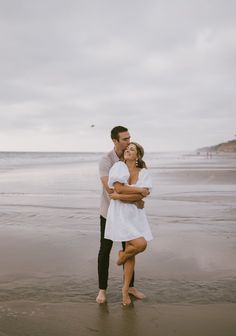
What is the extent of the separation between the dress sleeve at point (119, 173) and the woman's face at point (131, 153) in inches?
4.7

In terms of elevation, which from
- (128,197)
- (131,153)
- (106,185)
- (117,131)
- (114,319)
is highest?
(117,131)

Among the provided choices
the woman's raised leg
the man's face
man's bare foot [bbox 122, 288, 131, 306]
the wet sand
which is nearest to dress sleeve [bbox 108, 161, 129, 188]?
the man's face

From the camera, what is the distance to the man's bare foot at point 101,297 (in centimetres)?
436

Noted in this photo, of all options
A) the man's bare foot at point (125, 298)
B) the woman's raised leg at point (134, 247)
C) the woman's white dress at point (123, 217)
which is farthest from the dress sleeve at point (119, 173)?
the man's bare foot at point (125, 298)

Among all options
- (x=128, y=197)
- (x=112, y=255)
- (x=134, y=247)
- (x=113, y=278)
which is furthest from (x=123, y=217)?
(x=112, y=255)

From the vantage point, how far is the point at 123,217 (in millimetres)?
4250

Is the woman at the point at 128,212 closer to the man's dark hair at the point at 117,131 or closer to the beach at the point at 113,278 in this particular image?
the man's dark hair at the point at 117,131

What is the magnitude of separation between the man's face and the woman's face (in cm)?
14

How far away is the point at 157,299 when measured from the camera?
443 centimetres

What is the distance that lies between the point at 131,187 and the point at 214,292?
1.82 metres

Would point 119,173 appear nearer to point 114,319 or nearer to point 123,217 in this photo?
point 123,217

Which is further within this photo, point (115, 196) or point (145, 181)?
point (145, 181)

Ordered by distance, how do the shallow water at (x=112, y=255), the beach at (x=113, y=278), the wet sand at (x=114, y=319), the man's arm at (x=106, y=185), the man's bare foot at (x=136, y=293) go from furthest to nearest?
the shallow water at (x=112, y=255) < the man's bare foot at (x=136, y=293) < the man's arm at (x=106, y=185) < the beach at (x=113, y=278) < the wet sand at (x=114, y=319)

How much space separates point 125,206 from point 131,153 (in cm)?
66
